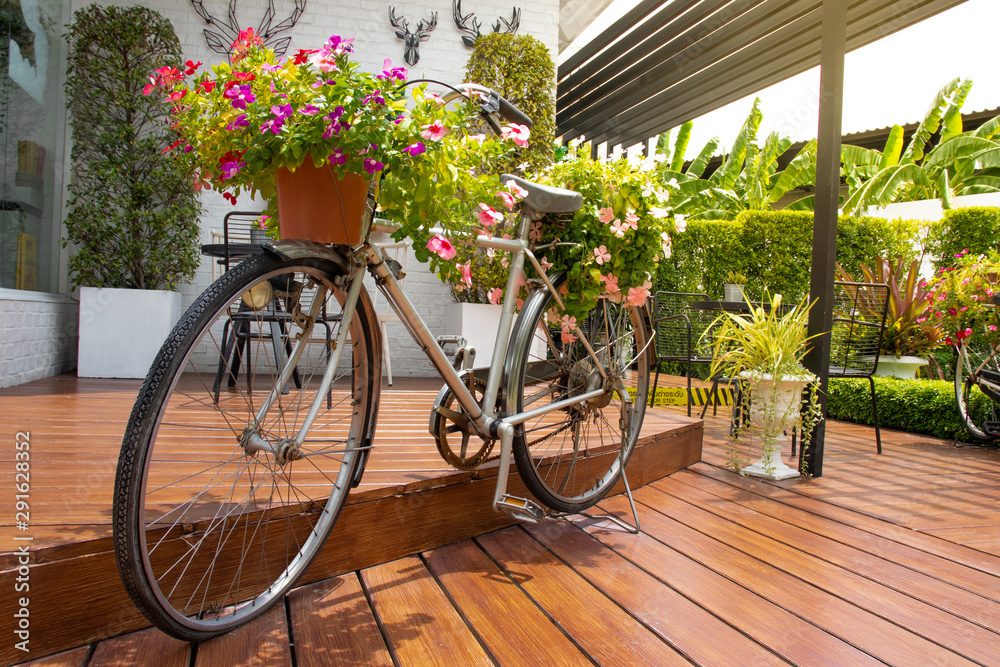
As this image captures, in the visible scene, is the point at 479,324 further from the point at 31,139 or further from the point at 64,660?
the point at 64,660

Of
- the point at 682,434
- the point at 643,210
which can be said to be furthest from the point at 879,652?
the point at 682,434

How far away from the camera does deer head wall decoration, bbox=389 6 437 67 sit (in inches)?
180

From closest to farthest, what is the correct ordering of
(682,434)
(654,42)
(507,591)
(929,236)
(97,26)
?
(507,591) < (682,434) < (97,26) < (654,42) < (929,236)

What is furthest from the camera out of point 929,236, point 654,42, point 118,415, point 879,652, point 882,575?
point 929,236

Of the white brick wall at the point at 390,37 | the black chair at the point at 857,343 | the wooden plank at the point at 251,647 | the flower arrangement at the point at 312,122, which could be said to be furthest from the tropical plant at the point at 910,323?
the wooden plank at the point at 251,647

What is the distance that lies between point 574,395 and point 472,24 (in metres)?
3.70

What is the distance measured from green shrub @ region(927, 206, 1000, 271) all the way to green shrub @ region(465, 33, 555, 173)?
5.10 m

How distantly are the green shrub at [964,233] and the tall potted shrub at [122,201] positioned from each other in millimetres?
7373

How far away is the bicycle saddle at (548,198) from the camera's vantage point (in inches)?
65.6

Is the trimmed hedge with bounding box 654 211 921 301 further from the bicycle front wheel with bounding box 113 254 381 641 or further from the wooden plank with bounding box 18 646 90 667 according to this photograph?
the wooden plank with bounding box 18 646 90 667

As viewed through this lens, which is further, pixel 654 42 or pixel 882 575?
pixel 654 42

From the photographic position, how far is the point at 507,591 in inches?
57.0

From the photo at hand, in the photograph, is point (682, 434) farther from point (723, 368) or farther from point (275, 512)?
point (275, 512)

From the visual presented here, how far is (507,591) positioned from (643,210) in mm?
1128
